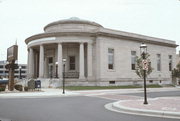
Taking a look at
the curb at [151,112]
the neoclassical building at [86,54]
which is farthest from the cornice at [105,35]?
the curb at [151,112]

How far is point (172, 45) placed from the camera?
2071 inches

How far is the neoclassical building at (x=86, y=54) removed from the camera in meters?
37.8

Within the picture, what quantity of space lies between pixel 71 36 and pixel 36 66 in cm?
1471

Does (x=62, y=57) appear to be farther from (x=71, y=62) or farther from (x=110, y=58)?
(x=110, y=58)

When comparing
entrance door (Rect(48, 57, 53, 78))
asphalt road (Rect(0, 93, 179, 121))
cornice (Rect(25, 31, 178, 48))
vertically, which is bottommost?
asphalt road (Rect(0, 93, 179, 121))

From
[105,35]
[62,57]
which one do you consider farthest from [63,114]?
[62,57]

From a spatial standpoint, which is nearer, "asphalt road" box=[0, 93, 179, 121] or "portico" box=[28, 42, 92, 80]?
"asphalt road" box=[0, 93, 179, 121]

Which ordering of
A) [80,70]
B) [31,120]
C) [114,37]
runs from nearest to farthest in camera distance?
[31,120], [80,70], [114,37]

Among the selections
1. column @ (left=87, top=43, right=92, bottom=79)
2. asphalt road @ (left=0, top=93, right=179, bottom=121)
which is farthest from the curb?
column @ (left=87, top=43, right=92, bottom=79)

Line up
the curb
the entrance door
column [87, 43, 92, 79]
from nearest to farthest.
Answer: the curb, column [87, 43, 92, 79], the entrance door

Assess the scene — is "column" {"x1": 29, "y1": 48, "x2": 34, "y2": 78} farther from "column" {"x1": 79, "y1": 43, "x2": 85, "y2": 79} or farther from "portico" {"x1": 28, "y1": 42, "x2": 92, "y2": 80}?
"column" {"x1": 79, "y1": 43, "x2": 85, "y2": 79}

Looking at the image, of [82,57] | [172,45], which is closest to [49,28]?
[82,57]

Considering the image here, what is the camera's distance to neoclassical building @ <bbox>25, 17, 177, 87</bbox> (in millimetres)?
37812

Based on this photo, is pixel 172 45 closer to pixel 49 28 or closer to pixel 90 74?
pixel 90 74
